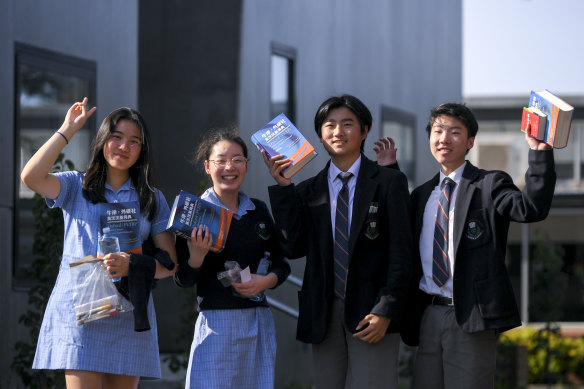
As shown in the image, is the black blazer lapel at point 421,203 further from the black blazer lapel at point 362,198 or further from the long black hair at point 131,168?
the long black hair at point 131,168

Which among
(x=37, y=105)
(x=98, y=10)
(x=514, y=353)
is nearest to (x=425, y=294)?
(x=37, y=105)

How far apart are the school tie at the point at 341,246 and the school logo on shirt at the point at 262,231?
0.33 meters

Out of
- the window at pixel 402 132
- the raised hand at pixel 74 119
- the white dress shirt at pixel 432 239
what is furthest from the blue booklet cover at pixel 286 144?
the window at pixel 402 132

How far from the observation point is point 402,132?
12430 millimetres

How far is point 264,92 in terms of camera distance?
901 cm

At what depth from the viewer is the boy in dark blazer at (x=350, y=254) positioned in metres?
4.07

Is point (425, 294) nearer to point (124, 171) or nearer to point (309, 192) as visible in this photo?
point (309, 192)

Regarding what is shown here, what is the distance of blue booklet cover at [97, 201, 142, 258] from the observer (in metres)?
3.88

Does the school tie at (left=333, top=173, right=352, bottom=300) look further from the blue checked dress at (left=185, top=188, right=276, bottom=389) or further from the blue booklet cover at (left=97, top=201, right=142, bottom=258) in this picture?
the blue booklet cover at (left=97, top=201, right=142, bottom=258)

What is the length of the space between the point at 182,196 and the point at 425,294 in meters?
1.22

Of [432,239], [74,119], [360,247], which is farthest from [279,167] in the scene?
[74,119]

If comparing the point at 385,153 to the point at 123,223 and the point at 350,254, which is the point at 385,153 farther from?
the point at 123,223

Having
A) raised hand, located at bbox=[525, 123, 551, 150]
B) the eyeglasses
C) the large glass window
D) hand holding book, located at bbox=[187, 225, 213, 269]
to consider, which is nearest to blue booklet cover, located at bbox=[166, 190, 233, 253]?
hand holding book, located at bbox=[187, 225, 213, 269]

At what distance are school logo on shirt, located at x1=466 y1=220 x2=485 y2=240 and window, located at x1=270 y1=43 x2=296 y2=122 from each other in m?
5.20
